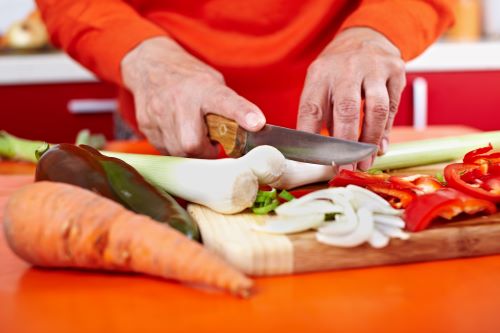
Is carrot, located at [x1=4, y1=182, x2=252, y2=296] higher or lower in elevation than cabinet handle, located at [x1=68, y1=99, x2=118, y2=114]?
higher

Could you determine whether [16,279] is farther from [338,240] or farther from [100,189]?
[338,240]

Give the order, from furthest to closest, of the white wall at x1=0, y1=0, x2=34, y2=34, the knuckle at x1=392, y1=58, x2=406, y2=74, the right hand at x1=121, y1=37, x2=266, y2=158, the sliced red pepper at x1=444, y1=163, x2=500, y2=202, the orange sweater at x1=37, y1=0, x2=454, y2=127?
1. the white wall at x1=0, y1=0, x2=34, y2=34
2. the orange sweater at x1=37, y1=0, x2=454, y2=127
3. the knuckle at x1=392, y1=58, x2=406, y2=74
4. the right hand at x1=121, y1=37, x2=266, y2=158
5. the sliced red pepper at x1=444, y1=163, x2=500, y2=202

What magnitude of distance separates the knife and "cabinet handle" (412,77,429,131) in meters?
2.04

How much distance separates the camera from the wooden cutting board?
3.13 ft

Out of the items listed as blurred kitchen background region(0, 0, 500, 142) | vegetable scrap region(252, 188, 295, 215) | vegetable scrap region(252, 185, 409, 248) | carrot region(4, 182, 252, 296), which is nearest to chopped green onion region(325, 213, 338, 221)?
vegetable scrap region(252, 185, 409, 248)

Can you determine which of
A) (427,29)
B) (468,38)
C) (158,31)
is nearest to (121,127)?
(158,31)

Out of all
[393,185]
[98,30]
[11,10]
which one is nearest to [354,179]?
[393,185]

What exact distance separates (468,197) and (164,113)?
68 cm

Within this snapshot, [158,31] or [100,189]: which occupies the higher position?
[158,31]

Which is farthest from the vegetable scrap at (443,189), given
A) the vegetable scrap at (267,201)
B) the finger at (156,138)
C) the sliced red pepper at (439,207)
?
the finger at (156,138)

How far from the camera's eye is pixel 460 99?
321 centimetres

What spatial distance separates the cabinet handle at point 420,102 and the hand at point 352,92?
69.9 inches

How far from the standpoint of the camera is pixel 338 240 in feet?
3.19

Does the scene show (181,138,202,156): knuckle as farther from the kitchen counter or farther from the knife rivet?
the kitchen counter
